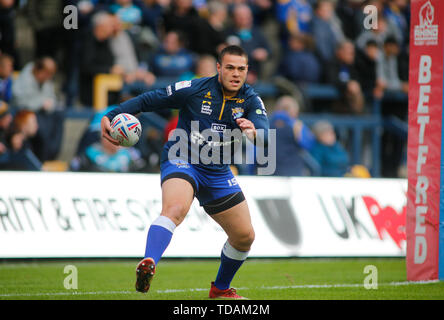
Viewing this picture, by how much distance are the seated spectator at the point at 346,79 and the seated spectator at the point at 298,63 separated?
457 mm

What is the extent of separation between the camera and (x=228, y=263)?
25.4ft

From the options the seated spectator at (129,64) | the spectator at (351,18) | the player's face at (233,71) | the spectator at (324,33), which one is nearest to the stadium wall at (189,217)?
the seated spectator at (129,64)

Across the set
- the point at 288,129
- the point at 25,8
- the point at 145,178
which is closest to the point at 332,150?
the point at 288,129

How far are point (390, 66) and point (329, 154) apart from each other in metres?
3.87

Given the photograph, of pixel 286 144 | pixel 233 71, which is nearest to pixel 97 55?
pixel 286 144

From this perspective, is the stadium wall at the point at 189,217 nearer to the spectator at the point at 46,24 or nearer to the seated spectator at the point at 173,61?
the seated spectator at the point at 173,61

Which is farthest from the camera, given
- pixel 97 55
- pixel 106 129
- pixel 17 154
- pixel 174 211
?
pixel 97 55

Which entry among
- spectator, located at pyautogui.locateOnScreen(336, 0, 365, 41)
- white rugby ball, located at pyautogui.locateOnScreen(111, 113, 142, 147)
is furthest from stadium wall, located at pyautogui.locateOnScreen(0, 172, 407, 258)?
spectator, located at pyautogui.locateOnScreen(336, 0, 365, 41)

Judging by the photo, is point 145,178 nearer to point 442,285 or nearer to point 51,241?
point 51,241

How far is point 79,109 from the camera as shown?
523 inches

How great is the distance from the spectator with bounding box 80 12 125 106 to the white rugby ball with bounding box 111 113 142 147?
638 centimetres

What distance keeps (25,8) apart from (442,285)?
9.50 meters

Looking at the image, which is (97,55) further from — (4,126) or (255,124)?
(255,124)

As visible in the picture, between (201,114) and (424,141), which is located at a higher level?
(201,114)
